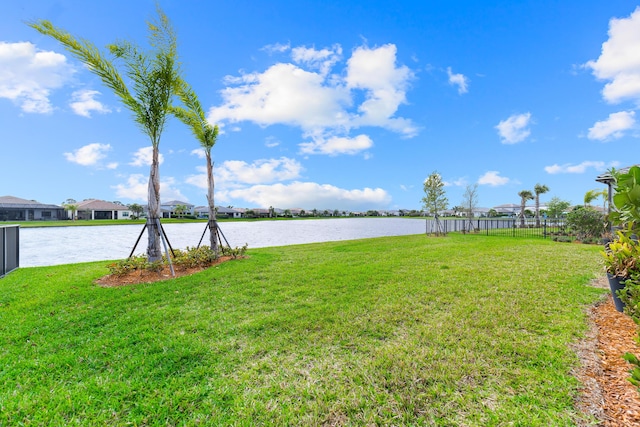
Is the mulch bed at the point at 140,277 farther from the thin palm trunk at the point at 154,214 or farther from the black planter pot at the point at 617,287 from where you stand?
the black planter pot at the point at 617,287

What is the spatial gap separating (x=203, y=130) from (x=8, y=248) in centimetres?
569

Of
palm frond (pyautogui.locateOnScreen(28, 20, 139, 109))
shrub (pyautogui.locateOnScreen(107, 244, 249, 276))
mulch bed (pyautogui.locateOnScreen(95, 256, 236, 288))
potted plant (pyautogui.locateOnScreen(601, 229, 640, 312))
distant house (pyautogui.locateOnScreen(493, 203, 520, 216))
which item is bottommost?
mulch bed (pyautogui.locateOnScreen(95, 256, 236, 288))

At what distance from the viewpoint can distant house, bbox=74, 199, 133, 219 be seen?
43122mm

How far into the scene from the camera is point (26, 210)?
116 feet

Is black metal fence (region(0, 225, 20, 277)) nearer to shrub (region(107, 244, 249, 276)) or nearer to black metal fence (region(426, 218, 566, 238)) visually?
shrub (region(107, 244, 249, 276))

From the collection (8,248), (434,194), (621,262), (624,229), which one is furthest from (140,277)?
(434,194)

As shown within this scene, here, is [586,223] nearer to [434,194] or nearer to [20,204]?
[434,194]

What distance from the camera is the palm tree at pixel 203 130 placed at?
7898 millimetres

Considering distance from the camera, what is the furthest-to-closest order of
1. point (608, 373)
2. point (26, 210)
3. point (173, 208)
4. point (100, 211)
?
point (173, 208)
point (100, 211)
point (26, 210)
point (608, 373)

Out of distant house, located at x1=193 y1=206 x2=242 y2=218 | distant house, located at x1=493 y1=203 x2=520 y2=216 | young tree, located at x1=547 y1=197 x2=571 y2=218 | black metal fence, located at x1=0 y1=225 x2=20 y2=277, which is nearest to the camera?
black metal fence, located at x1=0 y1=225 x2=20 y2=277

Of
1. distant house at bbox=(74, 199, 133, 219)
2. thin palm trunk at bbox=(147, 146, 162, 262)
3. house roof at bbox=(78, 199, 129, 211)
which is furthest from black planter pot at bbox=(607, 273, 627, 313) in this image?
house roof at bbox=(78, 199, 129, 211)

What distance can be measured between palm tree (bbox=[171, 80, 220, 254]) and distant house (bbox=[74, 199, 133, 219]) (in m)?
46.4

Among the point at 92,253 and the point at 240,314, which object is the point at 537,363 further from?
the point at 92,253

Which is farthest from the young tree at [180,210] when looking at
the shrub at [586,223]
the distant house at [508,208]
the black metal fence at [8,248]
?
the distant house at [508,208]
